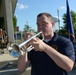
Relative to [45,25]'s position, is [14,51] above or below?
below

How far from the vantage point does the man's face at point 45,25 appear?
8.14ft

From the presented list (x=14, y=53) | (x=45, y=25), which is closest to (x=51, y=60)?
(x=45, y=25)

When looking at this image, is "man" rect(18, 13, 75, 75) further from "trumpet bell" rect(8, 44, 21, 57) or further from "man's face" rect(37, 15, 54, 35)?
"trumpet bell" rect(8, 44, 21, 57)

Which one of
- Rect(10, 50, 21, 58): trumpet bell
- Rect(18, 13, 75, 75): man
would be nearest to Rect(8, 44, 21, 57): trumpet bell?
Rect(10, 50, 21, 58): trumpet bell

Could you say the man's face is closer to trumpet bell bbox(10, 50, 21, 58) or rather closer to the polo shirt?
the polo shirt

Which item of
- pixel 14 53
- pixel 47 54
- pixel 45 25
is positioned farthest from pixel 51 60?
pixel 14 53

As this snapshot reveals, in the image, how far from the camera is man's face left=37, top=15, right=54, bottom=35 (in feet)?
8.14

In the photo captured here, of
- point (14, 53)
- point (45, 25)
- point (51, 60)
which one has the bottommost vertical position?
point (51, 60)

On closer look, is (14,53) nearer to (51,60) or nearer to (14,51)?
(14,51)

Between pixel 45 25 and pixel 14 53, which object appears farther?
pixel 45 25

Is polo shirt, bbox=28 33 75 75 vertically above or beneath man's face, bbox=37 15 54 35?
beneath

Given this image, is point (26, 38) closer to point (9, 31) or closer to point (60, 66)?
point (60, 66)

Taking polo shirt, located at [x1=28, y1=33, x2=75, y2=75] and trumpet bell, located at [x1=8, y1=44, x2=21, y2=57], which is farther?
polo shirt, located at [x1=28, y1=33, x2=75, y2=75]

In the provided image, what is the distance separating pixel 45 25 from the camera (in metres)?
2.50
